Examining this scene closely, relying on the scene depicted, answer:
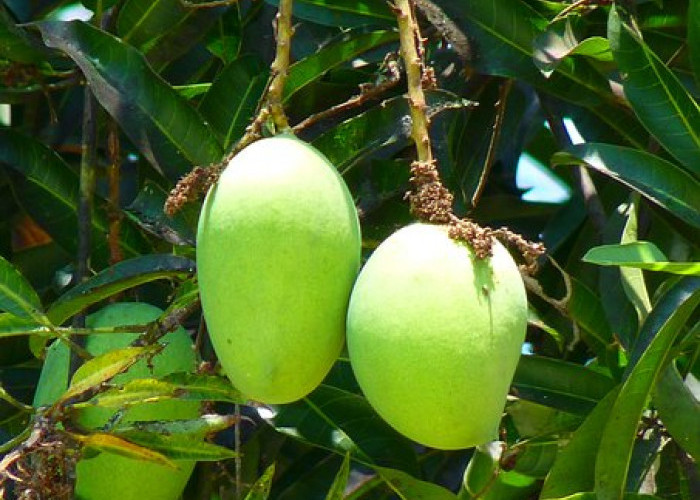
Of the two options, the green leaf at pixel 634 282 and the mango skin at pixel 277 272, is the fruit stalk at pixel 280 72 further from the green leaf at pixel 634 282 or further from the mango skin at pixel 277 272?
the green leaf at pixel 634 282

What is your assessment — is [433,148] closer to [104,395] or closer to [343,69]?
[343,69]

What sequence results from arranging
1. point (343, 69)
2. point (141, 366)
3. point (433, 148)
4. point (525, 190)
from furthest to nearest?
point (525, 190)
point (343, 69)
point (433, 148)
point (141, 366)

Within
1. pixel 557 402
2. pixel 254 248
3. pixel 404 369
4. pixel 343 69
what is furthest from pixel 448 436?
pixel 343 69

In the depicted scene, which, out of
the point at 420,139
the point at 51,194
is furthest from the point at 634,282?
the point at 51,194

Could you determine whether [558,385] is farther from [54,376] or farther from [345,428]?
[54,376]

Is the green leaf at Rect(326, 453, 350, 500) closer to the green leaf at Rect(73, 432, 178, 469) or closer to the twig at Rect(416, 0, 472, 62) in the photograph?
the green leaf at Rect(73, 432, 178, 469)

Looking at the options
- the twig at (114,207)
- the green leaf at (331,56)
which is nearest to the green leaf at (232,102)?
the green leaf at (331,56)
